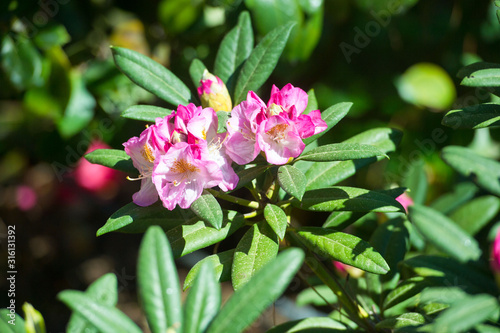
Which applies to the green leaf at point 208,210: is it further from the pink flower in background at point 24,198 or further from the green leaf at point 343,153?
the pink flower in background at point 24,198

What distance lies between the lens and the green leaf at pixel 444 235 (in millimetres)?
710

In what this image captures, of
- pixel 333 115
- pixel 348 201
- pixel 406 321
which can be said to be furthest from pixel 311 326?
pixel 333 115

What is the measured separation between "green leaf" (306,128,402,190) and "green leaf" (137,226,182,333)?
17.9 inches

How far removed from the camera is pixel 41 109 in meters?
1.78

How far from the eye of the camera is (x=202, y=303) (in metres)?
0.63

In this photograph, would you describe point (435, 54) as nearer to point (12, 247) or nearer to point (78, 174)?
point (78, 174)

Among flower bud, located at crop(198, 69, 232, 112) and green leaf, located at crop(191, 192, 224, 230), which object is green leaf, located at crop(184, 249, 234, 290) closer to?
green leaf, located at crop(191, 192, 224, 230)

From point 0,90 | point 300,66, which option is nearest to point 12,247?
point 0,90

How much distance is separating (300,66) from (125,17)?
0.97 meters

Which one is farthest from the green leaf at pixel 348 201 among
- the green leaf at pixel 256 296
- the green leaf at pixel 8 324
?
the green leaf at pixel 8 324

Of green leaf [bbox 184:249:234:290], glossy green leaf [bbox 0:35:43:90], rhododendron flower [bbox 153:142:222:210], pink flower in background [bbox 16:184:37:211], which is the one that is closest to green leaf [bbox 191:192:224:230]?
rhododendron flower [bbox 153:142:222:210]

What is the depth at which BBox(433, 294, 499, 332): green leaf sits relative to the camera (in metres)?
0.56

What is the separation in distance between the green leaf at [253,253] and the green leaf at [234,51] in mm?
391

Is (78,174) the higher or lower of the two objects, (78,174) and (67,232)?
the higher
